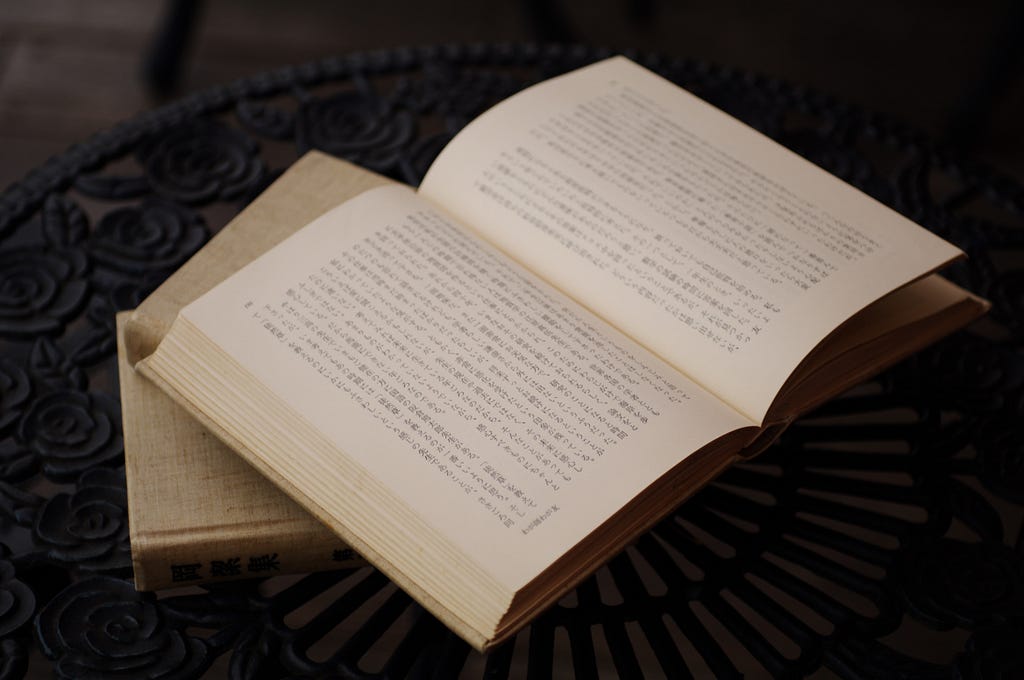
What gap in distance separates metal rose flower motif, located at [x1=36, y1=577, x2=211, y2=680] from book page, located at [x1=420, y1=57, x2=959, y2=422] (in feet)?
0.79

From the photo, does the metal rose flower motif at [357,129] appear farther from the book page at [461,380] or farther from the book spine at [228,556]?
the book spine at [228,556]

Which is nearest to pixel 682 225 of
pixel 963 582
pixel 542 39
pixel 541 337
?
pixel 541 337

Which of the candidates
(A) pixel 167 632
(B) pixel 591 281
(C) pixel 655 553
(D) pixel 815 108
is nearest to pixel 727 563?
(C) pixel 655 553

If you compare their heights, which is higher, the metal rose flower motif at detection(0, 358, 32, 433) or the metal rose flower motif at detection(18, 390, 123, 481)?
the metal rose flower motif at detection(18, 390, 123, 481)

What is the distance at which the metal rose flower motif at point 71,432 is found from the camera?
565 mm

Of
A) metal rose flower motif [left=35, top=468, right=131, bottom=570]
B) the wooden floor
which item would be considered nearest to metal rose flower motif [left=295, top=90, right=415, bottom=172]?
metal rose flower motif [left=35, top=468, right=131, bottom=570]

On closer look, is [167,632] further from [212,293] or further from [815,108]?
[815,108]

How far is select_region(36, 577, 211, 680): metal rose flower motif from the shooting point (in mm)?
488

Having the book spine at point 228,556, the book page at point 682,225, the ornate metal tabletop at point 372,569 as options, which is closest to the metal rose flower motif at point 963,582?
the ornate metal tabletop at point 372,569

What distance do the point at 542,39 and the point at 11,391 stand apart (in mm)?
1026

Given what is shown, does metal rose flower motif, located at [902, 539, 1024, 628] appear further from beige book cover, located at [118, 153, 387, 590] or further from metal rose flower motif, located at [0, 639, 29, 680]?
metal rose flower motif, located at [0, 639, 29, 680]

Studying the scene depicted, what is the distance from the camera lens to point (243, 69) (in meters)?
1.52

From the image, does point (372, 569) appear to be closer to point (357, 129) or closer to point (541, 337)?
point (541, 337)

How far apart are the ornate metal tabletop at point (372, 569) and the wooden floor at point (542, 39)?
0.74m
